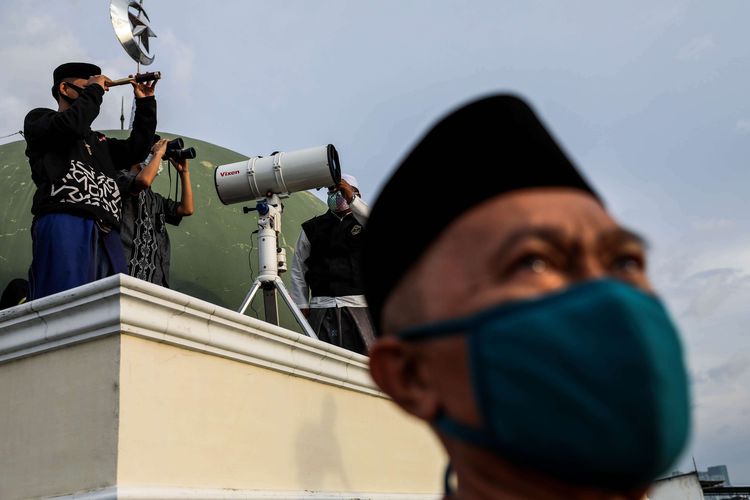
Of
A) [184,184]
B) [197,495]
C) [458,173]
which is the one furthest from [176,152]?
[458,173]

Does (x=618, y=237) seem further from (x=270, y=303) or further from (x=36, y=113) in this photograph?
(x=270, y=303)

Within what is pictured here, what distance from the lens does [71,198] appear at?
13.0 feet

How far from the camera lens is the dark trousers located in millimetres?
5871

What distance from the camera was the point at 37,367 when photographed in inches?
124

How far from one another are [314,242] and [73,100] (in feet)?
7.69

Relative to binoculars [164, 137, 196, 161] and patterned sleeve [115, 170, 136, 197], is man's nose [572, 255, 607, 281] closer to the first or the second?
patterned sleeve [115, 170, 136, 197]

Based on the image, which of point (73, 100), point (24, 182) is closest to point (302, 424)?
point (73, 100)

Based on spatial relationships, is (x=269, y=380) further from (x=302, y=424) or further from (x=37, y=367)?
(x=37, y=367)

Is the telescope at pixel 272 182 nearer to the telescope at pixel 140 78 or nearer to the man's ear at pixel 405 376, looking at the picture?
the telescope at pixel 140 78

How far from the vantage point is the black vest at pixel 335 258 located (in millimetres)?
6035

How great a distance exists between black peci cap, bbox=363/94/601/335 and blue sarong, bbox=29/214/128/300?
265 centimetres

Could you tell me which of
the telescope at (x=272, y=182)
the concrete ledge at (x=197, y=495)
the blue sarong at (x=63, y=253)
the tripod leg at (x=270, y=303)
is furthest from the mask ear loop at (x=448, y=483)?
the telescope at (x=272, y=182)

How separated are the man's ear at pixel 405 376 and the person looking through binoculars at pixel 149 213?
3.61 meters

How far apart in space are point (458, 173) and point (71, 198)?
2932mm
